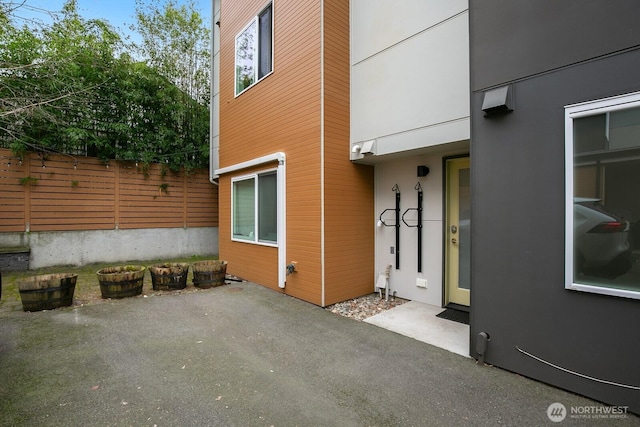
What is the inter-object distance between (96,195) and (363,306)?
6952 millimetres

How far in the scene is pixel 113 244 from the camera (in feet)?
25.0

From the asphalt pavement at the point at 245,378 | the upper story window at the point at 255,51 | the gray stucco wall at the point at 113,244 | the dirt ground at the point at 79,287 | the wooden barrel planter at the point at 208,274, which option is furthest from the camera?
the gray stucco wall at the point at 113,244

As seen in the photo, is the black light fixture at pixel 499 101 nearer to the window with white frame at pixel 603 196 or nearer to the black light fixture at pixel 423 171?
the window with white frame at pixel 603 196

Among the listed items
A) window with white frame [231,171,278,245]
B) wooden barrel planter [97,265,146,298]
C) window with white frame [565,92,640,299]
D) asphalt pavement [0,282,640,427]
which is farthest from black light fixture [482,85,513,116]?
wooden barrel planter [97,265,146,298]

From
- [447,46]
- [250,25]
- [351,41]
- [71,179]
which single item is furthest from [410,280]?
[71,179]

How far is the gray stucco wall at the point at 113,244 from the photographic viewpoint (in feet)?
21.9

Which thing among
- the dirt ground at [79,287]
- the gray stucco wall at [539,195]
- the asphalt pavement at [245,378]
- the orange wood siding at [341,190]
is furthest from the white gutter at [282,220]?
the gray stucco wall at [539,195]

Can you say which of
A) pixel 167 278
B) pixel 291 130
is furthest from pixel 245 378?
pixel 291 130

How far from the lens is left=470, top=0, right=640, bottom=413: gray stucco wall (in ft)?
6.92

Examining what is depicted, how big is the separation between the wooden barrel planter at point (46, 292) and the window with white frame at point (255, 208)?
2.85m

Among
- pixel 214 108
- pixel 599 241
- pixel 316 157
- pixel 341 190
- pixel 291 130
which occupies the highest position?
pixel 214 108

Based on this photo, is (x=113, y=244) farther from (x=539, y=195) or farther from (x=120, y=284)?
(x=539, y=195)

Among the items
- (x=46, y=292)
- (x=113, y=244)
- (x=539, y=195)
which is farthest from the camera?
(x=113, y=244)

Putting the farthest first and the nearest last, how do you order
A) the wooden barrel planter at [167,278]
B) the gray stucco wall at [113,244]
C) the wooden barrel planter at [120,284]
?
the gray stucco wall at [113,244] < the wooden barrel planter at [167,278] < the wooden barrel planter at [120,284]
